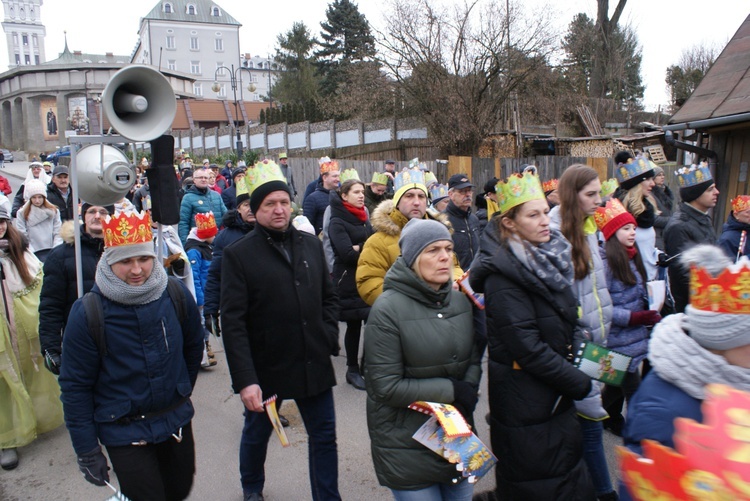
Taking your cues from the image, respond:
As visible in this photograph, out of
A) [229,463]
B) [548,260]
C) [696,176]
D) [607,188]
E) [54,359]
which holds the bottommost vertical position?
[229,463]

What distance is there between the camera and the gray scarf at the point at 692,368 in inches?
72.1

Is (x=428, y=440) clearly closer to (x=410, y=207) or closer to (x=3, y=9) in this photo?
(x=410, y=207)

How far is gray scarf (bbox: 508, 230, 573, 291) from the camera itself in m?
2.88

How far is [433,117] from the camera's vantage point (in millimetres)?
18438

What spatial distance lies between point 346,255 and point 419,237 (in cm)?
282

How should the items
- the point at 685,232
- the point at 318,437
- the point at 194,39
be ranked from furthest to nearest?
the point at 194,39, the point at 685,232, the point at 318,437

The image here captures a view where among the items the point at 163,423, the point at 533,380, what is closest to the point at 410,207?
the point at 533,380

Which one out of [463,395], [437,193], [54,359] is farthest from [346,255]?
[463,395]

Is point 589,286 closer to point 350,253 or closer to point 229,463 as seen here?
point 350,253

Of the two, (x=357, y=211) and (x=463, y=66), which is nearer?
(x=357, y=211)

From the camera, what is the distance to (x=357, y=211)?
599 centimetres

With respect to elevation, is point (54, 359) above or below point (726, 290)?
below

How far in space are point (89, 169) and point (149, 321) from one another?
1.31 metres

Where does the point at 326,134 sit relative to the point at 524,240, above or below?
above
